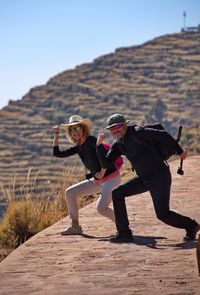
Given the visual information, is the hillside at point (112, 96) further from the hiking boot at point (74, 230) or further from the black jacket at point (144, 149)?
the black jacket at point (144, 149)

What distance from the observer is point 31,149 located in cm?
13738

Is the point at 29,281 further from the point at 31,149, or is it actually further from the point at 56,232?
the point at 31,149

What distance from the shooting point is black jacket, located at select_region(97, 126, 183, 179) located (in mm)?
7012

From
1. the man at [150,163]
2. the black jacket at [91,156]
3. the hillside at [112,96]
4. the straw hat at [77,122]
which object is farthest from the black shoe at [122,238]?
the hillside at [112,96]

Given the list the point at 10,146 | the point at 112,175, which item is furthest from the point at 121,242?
the point at 10,146

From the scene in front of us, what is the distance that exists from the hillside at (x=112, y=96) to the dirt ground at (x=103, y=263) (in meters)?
117

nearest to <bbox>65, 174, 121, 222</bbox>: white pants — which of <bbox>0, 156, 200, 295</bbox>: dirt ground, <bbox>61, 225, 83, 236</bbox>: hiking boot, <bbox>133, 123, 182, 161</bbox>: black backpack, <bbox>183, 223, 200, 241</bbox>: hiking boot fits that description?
<bbox>61, 225, 83, 236</bbox>: hiking boot

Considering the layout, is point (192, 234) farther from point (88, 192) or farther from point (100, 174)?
point (88, 192)

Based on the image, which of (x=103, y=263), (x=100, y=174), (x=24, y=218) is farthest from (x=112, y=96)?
(x=103, y=263)

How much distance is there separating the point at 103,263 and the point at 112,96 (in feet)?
519

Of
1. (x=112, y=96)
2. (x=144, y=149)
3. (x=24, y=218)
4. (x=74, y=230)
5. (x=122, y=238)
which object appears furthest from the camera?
(x=112, y=96)

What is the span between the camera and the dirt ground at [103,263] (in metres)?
5.67

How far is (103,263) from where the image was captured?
6488mm

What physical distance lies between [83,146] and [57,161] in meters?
124
